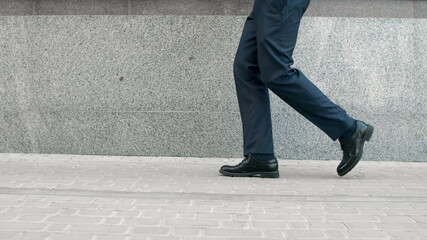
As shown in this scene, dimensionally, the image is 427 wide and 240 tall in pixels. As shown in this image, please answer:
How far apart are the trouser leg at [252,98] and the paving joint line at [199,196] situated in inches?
29.8

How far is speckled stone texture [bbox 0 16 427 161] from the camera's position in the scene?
484 centimetres

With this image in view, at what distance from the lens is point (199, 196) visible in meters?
3.14

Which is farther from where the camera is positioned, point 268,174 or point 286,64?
point 268,174

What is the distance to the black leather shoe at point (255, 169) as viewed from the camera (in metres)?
3.89

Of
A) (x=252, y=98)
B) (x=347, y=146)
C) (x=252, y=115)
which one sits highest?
(x=252, y=98)

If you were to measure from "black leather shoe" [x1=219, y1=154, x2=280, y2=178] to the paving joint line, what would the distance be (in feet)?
2.31

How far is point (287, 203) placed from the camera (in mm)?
3006

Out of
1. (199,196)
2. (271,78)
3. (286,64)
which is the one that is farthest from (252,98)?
(199,196)

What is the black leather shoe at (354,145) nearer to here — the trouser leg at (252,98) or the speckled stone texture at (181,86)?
the trouser leg at (252,98)

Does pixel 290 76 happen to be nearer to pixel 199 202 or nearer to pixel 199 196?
pixel 199 196

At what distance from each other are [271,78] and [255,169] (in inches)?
24.7

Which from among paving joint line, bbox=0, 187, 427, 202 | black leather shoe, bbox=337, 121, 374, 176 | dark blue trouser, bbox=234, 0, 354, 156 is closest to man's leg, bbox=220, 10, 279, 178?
dark blue trouser, bbox=234, 0, 354, 156

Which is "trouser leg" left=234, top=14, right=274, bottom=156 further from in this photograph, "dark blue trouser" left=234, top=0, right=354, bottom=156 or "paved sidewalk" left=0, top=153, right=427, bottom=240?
"paved sidewalk" left=0, top=153, right=427, bottom=240

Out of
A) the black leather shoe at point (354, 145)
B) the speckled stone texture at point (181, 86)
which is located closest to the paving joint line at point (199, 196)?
the black leather shoe at point (354, 145)
